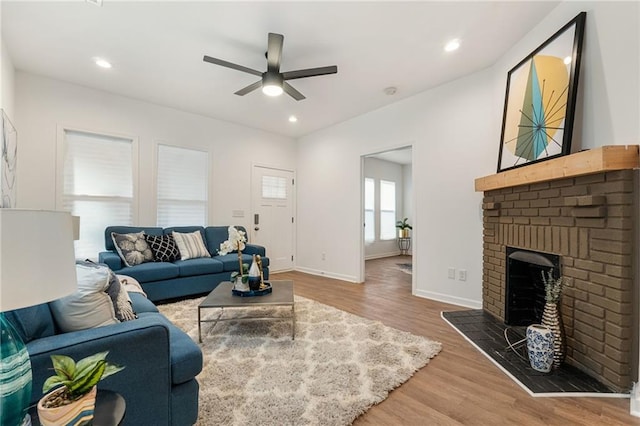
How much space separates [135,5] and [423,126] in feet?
10.9

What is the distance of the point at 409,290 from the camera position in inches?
160

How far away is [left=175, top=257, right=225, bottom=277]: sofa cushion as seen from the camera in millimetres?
3510

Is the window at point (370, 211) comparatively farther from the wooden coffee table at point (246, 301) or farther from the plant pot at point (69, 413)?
the plant pot at point (69, 413)

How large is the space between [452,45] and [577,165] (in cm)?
165

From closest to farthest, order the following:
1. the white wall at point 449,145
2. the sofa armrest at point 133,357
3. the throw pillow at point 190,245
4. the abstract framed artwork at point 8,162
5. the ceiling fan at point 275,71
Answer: the sofa armrest at point 133,357, the white wall at point 449,145, the ceiling fan at point 275,71, the abstract framed artwork at point 8,162, the throw pillow at point 190,245

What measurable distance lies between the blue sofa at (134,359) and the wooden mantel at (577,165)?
8.45 ft

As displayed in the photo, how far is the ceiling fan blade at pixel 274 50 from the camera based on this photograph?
7.36 ft

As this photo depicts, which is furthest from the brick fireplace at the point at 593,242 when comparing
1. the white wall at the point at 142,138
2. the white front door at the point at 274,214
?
the white wall at the point at 142,138

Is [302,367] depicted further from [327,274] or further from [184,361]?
[327,274]

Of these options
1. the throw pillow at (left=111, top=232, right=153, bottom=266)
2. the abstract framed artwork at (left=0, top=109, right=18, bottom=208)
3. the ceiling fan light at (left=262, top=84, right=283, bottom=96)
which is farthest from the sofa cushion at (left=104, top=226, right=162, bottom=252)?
the ceiling fan light at (left=262, top=84, right=283, bottom=96)

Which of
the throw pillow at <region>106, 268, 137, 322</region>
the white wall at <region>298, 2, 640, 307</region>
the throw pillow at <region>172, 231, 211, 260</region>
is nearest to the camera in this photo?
the throw pillow at <region>106, 268, 137, 322</region>

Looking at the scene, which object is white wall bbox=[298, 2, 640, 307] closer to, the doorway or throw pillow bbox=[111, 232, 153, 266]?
the doorway

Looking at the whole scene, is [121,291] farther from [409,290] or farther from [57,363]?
[409,290]

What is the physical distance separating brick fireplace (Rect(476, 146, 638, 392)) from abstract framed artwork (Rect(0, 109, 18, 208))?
466 cm
